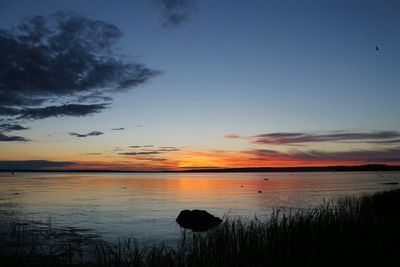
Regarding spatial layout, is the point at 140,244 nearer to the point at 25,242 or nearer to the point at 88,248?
the point at 88,248

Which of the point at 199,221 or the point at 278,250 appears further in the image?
the point at 199,221

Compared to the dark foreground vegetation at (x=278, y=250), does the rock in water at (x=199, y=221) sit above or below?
below

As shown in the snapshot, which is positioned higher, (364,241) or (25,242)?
(364,241)

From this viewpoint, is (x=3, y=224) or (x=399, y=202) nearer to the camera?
(x=3, y=224)

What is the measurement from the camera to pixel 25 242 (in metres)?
22.5

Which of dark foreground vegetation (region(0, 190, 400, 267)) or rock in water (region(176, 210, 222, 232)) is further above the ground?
dark foreground vegetation (region(0, 190, 400, 267))

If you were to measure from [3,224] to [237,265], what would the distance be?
74.3 feet

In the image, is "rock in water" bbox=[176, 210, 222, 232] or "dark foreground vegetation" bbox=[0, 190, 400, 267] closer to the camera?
"dark foreground vegetation" bbox=[0, 190, 400, 267]

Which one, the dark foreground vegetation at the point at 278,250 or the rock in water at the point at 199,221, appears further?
the rock in water at the point at 199,221

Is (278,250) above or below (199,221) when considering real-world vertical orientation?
above

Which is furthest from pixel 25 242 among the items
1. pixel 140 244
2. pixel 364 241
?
pixel 364 241

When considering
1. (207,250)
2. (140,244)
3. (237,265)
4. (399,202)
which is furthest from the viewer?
(399,202)

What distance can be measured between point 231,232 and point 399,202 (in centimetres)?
2223

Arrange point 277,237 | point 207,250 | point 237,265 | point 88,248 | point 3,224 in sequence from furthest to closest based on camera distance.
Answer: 1. point 3,224
2. point 88,248
3. point 277,237
4. point 207,250
5. point 237,265
